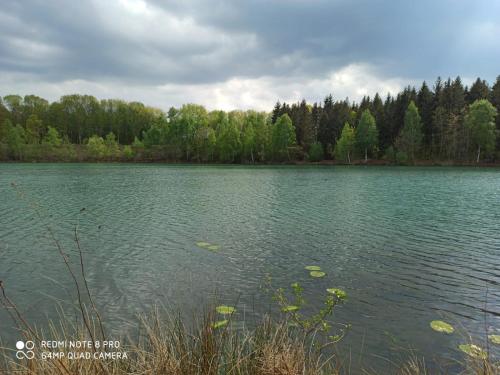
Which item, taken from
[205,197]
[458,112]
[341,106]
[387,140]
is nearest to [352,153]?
[387,140]

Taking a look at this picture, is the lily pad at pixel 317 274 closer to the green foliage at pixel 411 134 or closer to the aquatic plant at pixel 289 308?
the aquatic plant at pixel 289 308

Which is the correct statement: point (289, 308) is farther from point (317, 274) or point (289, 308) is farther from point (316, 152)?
point (316, 152)

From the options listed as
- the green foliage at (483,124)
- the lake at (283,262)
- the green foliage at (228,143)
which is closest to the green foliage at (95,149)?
the green foliage at (228,143)

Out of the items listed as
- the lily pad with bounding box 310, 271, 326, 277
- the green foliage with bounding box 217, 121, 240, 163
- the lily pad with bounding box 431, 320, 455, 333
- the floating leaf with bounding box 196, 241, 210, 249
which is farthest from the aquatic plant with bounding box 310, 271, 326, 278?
the green foliage with bounding box 217, 121, 240, 163

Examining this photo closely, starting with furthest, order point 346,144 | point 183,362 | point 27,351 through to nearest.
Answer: point 346,144 < point 27,351 < point 183,362

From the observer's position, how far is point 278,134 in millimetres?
112375

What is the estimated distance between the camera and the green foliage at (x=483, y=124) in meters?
87.4

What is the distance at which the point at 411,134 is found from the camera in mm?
96375

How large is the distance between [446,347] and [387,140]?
107 metres

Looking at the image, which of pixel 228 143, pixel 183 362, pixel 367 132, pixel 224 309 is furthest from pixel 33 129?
pixel 183 362

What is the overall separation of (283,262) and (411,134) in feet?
306

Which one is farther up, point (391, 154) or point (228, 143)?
point (228, 143)

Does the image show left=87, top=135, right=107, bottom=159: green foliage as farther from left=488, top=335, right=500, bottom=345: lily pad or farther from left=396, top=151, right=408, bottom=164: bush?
left=488, top=335, right=500, bottom=345: lily pad

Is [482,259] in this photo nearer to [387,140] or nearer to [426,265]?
[426,265]
